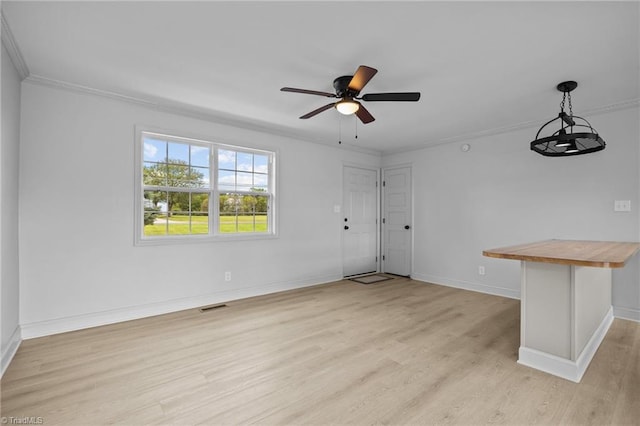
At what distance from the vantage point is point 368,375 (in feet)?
7.48

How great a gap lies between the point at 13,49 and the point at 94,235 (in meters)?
1.72

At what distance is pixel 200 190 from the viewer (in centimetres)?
402

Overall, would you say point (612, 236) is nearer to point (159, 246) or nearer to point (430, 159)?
point (430, 159)

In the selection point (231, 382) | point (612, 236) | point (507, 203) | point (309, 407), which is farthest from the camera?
point (507, 203)

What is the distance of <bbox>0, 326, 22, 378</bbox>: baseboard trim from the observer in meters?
2.32

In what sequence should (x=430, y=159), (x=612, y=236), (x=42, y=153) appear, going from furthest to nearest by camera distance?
(x=430, y=159)
(x=612, y=236)
(x=42, y=153)

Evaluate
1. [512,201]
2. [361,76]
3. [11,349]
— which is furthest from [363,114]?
[11,349]

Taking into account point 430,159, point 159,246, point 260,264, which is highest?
point 430,159

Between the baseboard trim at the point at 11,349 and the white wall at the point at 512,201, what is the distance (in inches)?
205

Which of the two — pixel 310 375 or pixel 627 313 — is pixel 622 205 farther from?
pixel 310 375

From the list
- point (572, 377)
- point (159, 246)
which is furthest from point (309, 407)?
point (159, 246)

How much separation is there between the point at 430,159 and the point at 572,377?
3816 mm

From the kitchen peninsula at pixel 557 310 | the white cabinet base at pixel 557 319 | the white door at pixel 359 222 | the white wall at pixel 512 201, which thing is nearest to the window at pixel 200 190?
the white door at pixel 359 222

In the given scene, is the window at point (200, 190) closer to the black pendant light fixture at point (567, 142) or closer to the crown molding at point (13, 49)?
the crown molding at point (13, 49)
